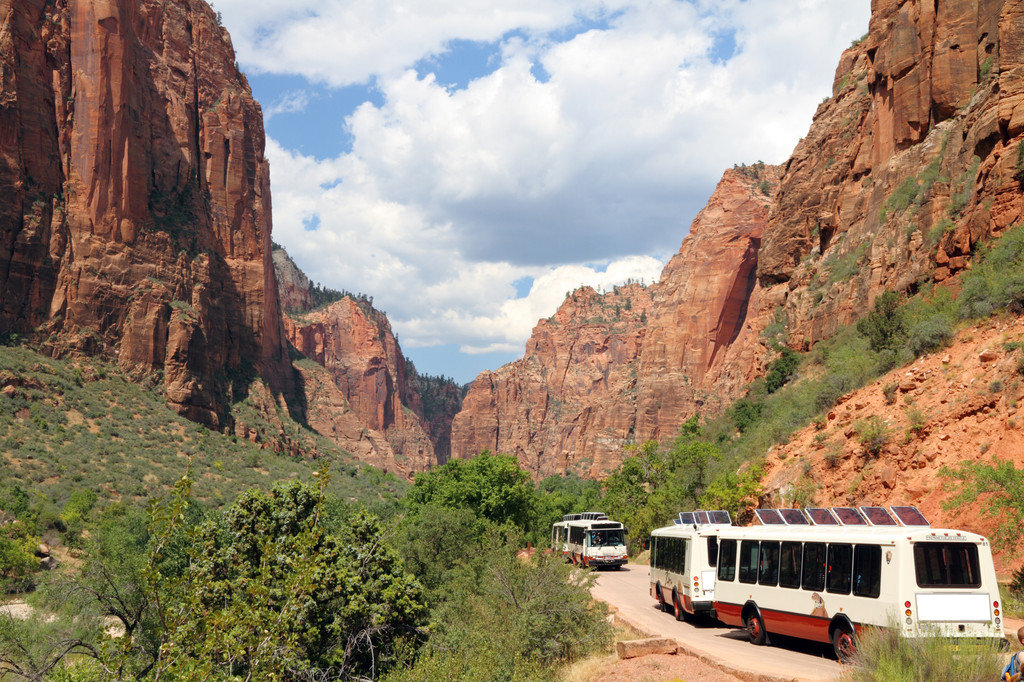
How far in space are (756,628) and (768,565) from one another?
160 centimetres

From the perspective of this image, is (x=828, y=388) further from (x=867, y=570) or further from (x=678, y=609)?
(x=867, y=570)

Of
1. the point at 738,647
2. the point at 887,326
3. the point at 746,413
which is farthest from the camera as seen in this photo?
the point at 746,413

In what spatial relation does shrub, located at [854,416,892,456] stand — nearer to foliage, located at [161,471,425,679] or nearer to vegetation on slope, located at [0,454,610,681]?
vegetation on slope, located at [0,454,610,681]

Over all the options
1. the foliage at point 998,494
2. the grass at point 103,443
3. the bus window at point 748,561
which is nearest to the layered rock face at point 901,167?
the foliage at point 998,494

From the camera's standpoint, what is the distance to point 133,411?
73.6m

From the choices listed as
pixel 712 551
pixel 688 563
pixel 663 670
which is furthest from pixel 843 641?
pixel 688 563

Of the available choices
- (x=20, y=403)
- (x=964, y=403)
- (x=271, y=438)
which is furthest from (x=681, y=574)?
(x=271, y=438)

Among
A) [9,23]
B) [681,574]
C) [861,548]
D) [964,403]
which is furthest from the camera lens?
[9,23]

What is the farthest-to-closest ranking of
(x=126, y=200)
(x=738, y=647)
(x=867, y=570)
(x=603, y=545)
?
(x=126, y=200) < (x=603, y=545) < (x=738, y=647) < (x=867, y=570)

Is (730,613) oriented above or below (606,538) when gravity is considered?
above

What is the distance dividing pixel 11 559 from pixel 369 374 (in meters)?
159

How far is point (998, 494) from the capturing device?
18375 millimetres

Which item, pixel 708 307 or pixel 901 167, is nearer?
pixel 901 167

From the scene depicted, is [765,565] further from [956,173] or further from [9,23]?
[9,23]
